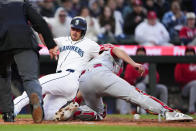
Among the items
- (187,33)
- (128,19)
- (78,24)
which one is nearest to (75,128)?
(78,24)

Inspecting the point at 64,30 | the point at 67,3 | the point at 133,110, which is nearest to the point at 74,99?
the point at 133,110

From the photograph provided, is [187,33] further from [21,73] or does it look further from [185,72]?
[21,73]

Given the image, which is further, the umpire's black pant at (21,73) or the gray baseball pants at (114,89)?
the gray baseball pants at (114,89)

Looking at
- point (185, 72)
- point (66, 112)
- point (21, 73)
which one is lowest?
point (185, 72)

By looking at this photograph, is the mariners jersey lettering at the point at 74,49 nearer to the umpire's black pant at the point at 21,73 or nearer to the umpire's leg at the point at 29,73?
the umpire's black pant at the point at 21,73

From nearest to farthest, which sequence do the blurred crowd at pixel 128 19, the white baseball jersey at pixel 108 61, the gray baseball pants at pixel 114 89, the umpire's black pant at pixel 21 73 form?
1. the umpire's black pant at pixel 21 73
2. the gray baseball pants at pixel 114 89
3. the white baseball jersey at pixel 108 61
4. the blurred crowd at pixel 128 19

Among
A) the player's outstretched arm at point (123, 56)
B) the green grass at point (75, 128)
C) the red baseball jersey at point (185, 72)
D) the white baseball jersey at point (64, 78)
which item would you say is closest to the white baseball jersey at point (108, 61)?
A: the player's outstretched arm at point (123, 56)

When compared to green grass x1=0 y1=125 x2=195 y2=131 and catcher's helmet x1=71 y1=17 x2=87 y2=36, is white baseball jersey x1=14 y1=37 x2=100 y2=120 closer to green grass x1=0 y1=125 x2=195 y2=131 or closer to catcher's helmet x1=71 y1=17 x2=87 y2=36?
catcher's helmet x1=71 y1=17 x2=87 y2=36
